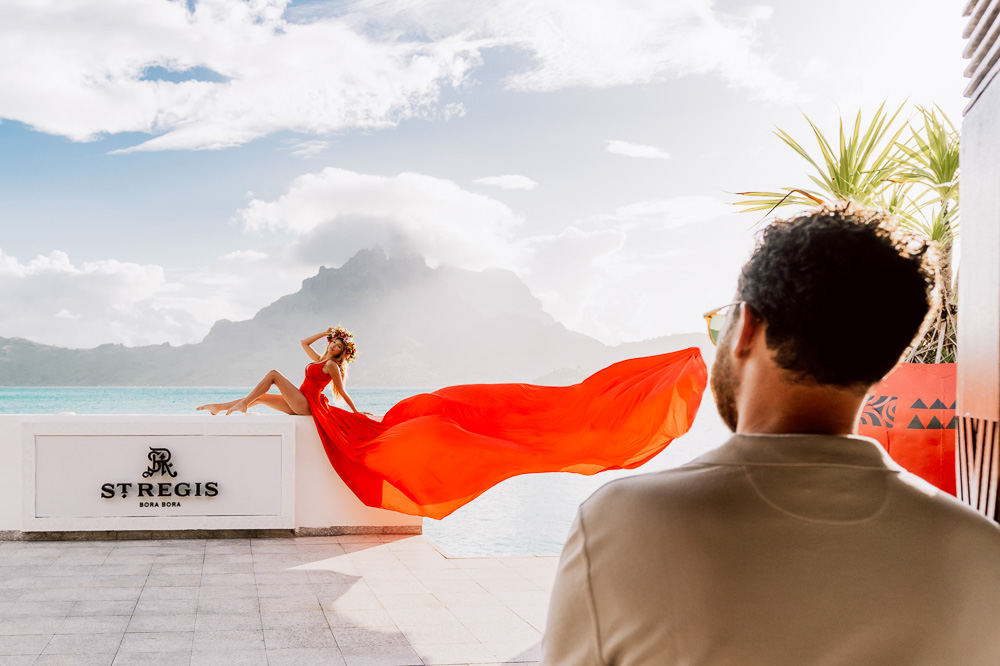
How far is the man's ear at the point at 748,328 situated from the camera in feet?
2.82

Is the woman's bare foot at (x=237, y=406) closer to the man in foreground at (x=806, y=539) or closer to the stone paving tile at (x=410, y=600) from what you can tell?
the stone paving tile at (x=410, y=600)

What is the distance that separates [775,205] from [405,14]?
49.5m

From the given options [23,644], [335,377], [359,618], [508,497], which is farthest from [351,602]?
[508,497]

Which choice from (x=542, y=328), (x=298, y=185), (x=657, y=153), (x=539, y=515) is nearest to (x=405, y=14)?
(x=298, y=185)

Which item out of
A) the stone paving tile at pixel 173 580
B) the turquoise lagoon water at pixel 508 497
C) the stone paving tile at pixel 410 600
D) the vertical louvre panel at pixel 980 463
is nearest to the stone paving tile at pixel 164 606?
the stone paving tile at pixel 173 580

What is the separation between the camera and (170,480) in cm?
611

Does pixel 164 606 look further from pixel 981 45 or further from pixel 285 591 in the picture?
pixel 981 45

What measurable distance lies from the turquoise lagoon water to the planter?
905mm

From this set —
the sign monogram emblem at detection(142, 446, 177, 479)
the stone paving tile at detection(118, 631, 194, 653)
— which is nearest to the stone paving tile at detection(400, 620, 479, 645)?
the stone paving tile at detection(118, 631, 194, 653)

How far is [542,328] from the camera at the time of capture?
58.8 metres

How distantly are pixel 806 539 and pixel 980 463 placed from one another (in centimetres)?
150

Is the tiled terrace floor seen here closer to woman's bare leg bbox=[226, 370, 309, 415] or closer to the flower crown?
woman's bare leg bbox=[226, 370, 309, 415]

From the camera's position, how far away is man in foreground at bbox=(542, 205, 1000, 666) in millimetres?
744

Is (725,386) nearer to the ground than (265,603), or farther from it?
farther from it
